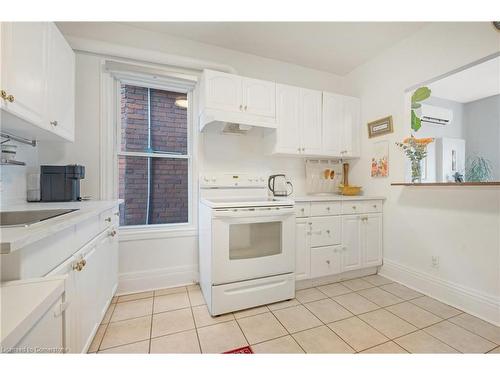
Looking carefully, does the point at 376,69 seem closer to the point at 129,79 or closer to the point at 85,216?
the point at 129,79

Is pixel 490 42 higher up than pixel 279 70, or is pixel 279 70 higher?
pixel 279 70

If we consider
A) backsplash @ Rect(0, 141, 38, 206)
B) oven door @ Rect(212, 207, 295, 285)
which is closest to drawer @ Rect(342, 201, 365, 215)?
oven door @ Rect(212, 207, 295, 285)

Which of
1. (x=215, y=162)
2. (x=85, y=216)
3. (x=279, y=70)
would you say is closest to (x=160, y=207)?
(x=215, y=162)

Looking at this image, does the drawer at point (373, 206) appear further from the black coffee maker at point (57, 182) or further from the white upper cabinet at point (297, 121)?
the black coffee maker at point (57, 182)

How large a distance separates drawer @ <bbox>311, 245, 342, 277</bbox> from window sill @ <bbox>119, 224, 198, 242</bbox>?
1284 mm

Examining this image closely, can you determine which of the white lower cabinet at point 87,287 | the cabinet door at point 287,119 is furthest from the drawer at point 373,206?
the white lower cabinet at point 87,287

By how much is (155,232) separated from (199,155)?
92cm

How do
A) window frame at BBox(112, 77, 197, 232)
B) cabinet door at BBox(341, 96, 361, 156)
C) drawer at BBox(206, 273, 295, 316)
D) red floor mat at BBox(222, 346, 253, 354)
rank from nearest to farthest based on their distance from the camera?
1. red floor mat at BBox(222, 346, 253, 354)
2. drawer at BBox(206, 273, 295, 316)
3. window frame at BBox(112, 77, 197, 232)
4. cabinet door at BBox(341, 96, 361, 156)

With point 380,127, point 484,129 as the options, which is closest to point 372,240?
point 380,127

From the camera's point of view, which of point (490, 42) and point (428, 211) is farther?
point (428, 211)

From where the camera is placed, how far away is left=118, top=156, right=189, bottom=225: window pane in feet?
7.36

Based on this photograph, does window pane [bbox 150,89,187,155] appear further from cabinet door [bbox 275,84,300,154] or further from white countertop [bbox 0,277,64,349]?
white countertop [bbox 0,277,64,349]

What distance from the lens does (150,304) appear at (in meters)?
1.94
